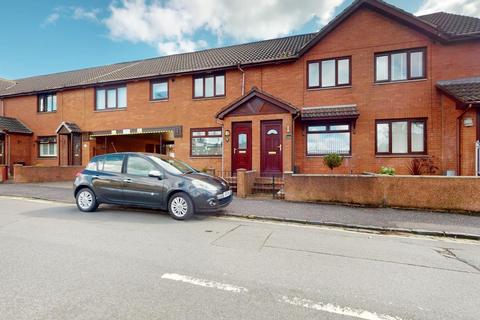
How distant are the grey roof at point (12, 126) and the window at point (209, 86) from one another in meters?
13.1

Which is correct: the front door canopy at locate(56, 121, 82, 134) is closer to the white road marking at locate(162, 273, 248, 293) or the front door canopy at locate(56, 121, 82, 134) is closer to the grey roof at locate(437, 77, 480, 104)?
the white road marking at locate(162, 273, 248, 293)

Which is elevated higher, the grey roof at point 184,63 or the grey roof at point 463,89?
the grey roof at point 184,63

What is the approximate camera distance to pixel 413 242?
5391mm

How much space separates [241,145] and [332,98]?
4807mm

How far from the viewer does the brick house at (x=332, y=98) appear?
10906mm

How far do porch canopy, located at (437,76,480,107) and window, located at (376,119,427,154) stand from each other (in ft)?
4.75

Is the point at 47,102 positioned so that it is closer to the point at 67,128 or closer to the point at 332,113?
A: the point at 67,128

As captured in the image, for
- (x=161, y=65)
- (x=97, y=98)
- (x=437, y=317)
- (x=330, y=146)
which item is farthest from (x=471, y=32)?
(x=97, y=98)

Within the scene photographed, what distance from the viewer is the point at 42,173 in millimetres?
15031

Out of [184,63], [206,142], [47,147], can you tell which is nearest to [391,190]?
[206,142]

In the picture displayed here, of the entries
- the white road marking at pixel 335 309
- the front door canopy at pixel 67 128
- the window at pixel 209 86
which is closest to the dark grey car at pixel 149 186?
the white road marking at pixel 335 309

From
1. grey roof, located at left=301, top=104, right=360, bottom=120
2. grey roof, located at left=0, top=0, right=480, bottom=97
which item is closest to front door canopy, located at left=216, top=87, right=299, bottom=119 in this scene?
grey roof, located at left=301, top=104, right=360, bottom=120

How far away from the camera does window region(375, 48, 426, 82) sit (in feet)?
37.5

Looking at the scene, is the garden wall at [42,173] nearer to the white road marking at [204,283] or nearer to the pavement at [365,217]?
the pavement at [365,217]
